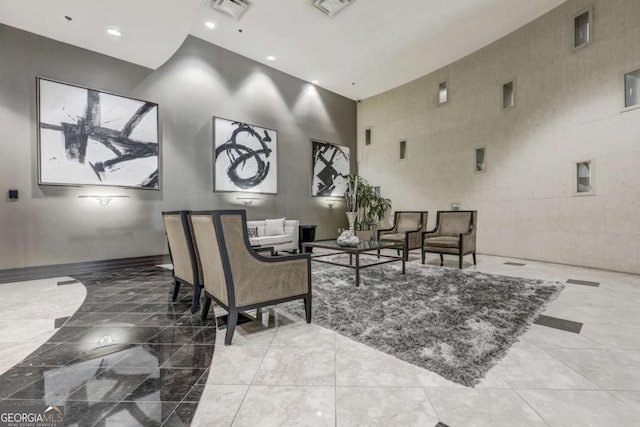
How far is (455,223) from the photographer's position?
524cm

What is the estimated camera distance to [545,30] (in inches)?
196

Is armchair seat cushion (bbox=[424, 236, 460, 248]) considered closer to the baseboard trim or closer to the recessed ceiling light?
the baseboard trim

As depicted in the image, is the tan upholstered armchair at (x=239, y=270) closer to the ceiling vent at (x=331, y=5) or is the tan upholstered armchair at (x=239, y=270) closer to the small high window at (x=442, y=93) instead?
the ceiling vent at (x=331, y=5)

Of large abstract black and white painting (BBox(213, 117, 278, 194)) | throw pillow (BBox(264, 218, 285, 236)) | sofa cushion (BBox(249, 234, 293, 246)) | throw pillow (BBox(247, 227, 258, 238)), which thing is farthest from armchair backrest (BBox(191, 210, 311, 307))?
large abstract black and white painting (BBox(213, 117, 278, 194))

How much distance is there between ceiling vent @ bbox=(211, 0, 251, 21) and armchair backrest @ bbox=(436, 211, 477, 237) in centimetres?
506

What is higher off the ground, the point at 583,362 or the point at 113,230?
the point at 113,230

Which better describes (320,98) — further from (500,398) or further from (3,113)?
(500,398)

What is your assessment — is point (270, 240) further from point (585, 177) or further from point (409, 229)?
point (585, 177)

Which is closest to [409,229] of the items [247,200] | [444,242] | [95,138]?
[444,242]

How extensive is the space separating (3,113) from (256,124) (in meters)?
3.91

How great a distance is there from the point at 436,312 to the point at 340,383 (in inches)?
55.2

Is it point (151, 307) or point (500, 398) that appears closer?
point (500, 398)

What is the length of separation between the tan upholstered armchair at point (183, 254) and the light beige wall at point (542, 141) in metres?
5.74

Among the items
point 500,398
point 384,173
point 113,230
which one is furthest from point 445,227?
point 113,230
